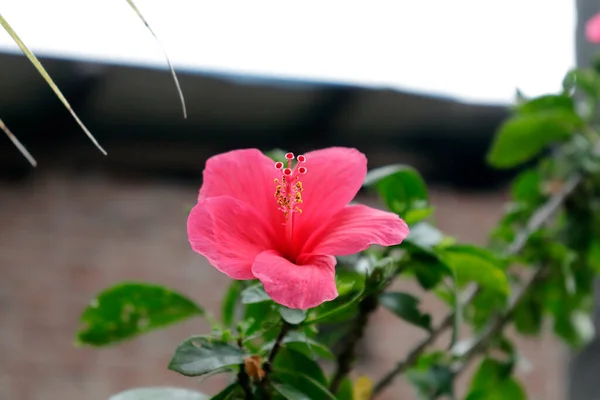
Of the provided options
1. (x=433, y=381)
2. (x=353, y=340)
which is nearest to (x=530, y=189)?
(x=433, y=381)

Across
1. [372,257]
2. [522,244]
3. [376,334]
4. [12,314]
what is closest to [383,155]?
[376,334]

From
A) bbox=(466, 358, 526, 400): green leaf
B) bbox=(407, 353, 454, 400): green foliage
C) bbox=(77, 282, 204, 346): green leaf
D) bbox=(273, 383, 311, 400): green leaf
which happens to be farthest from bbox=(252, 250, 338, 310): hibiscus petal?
bbox=(466, 358, 526, 400): green leaf

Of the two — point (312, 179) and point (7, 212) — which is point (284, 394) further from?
point (7, 212)

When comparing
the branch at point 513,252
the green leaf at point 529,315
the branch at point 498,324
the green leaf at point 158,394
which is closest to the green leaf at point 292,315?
the green leaf at point 158,394

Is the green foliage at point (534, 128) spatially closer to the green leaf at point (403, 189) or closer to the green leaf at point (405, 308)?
the green leaf at point (403, 189)

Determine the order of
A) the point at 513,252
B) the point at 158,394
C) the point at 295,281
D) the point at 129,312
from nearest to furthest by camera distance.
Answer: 1. the point at 295,281
2. the point at 158,394
3. the point at 129,312
4. the point at 513,252

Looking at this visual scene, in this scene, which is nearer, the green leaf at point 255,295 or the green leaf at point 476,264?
the green leaf at point 255,295

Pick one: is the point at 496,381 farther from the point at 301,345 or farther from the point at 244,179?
the point at 244,179
